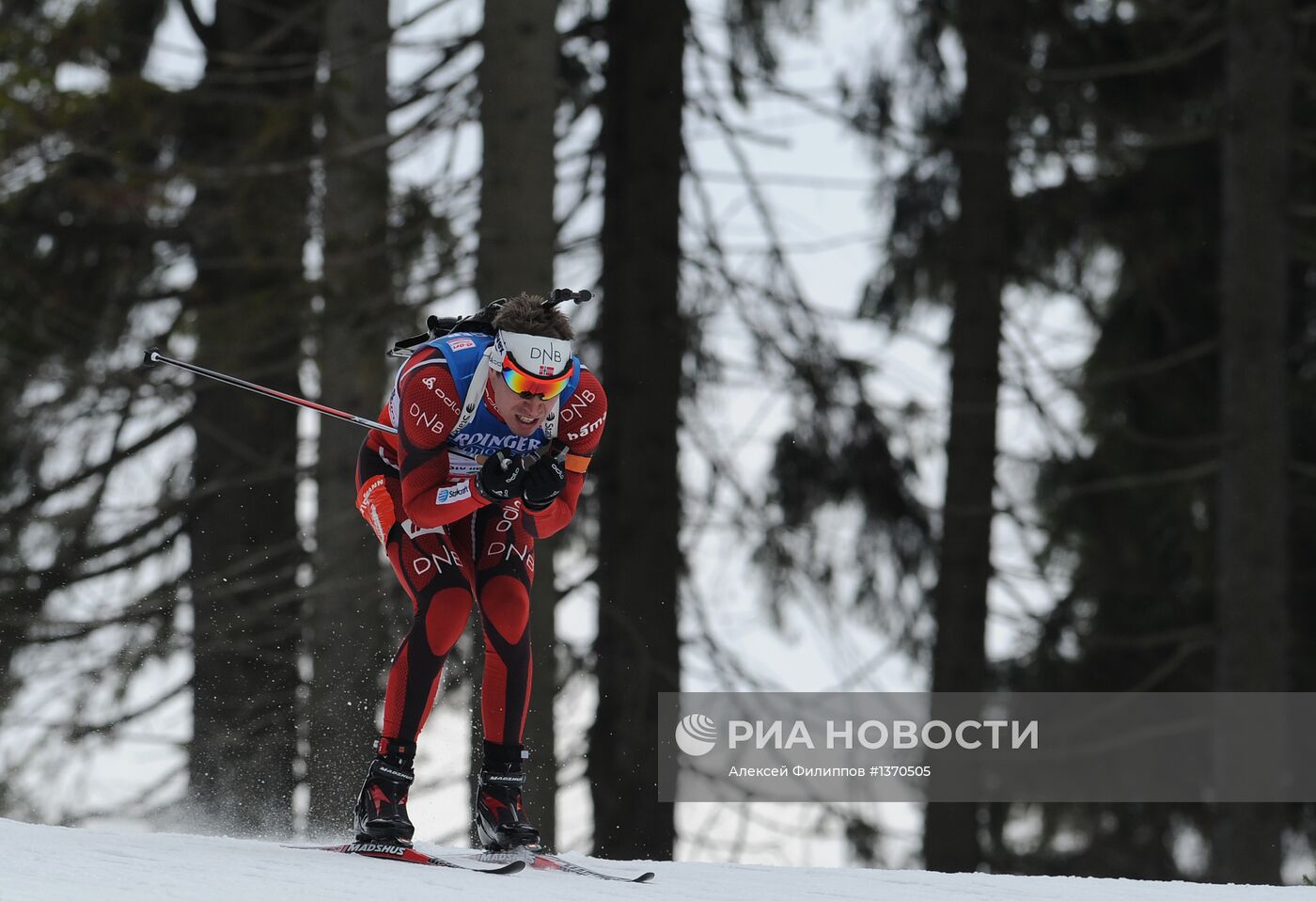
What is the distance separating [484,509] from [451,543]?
0.58 ft

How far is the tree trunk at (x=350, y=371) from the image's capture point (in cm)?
988

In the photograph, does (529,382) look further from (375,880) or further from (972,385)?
(972,385)

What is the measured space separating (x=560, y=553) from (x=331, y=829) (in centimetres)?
381

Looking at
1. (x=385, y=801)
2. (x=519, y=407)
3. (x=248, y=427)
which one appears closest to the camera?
(x=519, y=407)

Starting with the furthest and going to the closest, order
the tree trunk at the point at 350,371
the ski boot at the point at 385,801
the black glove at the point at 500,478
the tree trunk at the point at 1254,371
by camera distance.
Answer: the tree trunk at the point at 1254,371 → the tree trunk at the point at 350,371 → the ski boot at the point at 385,801 → the black glove at the point at 500,478

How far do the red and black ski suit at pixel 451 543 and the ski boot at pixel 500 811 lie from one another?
13 cm

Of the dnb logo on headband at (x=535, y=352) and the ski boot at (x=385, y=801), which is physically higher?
the dnb logo on headband at (x=535, y=352)

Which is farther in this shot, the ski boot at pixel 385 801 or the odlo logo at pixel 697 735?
the odlo logo at pixel 697 735

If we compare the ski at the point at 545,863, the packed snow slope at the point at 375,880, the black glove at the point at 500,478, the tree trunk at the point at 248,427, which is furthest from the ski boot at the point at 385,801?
the tree trunk at the point at 248,427

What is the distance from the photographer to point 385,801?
6.03 m

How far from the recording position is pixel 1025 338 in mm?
11906

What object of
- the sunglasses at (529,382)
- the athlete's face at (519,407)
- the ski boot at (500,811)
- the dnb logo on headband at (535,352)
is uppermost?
the dnb logo on headband at (535,352)

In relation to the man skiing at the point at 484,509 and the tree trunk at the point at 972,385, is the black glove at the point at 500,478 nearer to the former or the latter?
the man skiing at the point at 484,509

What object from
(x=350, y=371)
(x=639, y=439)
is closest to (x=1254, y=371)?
(x=639, y=439)
